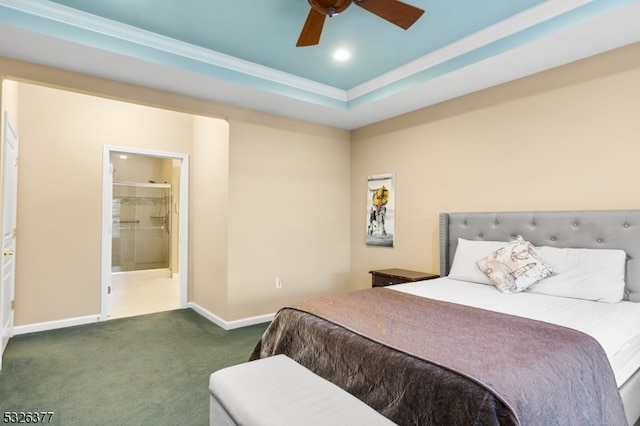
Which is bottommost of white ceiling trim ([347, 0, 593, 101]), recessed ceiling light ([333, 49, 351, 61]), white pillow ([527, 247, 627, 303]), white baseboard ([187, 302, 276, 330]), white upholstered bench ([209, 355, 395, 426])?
white baseboard ([187, 302, 276, 330])

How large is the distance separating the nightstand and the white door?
329 cm

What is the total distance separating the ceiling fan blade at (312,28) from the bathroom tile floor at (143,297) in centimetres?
384

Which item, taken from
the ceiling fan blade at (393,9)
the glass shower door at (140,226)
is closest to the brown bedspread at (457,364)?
the ceiling fan blade at (393,9)

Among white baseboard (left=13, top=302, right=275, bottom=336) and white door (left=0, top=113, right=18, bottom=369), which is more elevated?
white door (left=0, top=113, right=18, bottom=369)

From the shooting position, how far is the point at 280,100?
141 inches

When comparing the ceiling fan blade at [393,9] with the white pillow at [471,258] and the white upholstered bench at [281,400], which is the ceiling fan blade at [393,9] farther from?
the white upholstered bench at [281,400]

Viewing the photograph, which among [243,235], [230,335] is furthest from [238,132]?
[230,335]

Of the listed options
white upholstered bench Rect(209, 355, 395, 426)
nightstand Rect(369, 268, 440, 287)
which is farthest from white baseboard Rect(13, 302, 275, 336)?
white upholstered bench Rect(209, 355, 395, 426)

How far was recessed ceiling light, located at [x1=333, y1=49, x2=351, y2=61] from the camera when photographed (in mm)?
2936

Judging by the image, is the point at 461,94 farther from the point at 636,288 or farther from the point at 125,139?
the point at 125,139

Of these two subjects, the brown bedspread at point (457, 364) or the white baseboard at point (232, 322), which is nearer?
the brown bedspread at point (457, 364)

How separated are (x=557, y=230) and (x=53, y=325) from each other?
4.99m

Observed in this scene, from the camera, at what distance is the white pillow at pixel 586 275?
227cm

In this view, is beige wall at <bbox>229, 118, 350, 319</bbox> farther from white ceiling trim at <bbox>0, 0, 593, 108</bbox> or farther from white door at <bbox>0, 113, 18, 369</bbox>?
white door at <bbox>0, 113, 18, 369</bbox>
